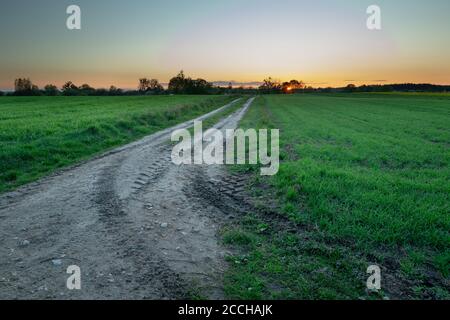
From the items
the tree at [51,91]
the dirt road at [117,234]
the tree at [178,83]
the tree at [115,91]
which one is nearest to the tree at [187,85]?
the tree at [178,83]

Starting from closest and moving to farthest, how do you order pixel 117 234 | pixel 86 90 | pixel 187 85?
pixel 117 234, pixel 86 90, pixel 187 85

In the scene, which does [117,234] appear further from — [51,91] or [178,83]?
[178,83]

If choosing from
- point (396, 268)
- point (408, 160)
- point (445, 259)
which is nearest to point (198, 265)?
point (396, 268)

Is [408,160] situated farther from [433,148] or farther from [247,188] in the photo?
[247,188]

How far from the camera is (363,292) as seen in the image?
5.05 meters

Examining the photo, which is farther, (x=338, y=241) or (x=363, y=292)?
(x=338, y=241)

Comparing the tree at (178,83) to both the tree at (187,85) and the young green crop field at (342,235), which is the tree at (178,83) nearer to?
the tree at (187,85)

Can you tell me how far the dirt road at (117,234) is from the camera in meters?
5.00

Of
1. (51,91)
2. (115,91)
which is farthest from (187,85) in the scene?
(51,91)

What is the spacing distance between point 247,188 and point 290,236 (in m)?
3.35

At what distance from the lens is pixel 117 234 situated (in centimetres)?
664

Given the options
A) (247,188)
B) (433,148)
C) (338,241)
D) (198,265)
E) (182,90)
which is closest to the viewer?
(198,265)
